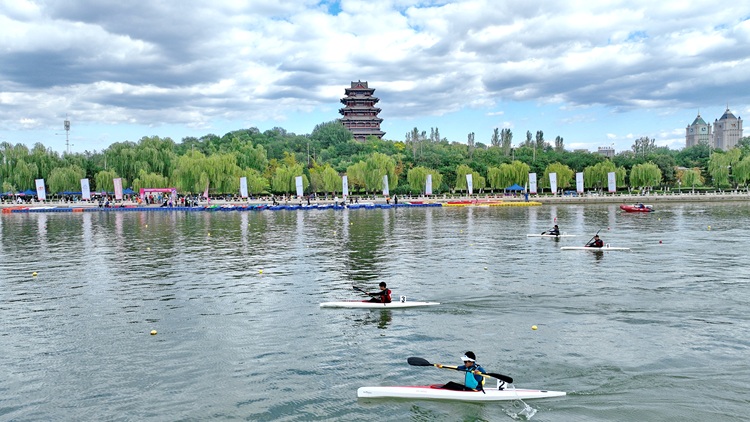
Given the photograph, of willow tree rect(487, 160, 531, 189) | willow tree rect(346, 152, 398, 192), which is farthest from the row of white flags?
willow tree rect(346, 152, 398, 192)

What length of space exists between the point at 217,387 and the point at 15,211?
285ft

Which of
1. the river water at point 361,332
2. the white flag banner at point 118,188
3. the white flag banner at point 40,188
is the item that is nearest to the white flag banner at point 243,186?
the white flag banner at point 118,188

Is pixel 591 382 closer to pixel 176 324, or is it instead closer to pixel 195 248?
pixel 176 324

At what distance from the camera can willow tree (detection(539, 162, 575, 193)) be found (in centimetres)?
10206

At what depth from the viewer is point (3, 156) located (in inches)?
3836

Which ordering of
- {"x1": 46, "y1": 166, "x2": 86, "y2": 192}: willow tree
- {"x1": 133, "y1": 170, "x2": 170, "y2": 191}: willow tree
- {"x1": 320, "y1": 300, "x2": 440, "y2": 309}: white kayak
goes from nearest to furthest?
{"x1": 320, "y1": 300, "x2": 440, "y2": 309}: white kayak → {"x1": 133, "y1": 170, "x2": 170, "y2": 191}: willow tree → {"x1": 46, "y1": 166, "x2": 86, "y2": 192}: willow tree

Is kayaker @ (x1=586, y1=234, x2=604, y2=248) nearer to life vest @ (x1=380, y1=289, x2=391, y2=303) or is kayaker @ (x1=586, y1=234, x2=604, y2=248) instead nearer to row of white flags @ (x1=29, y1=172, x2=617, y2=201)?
life vest @ (x1=380, y1=289, x2=391, y2=303)

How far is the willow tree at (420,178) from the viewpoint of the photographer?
102 meters

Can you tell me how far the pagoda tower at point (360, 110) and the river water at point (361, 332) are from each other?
147071 mm

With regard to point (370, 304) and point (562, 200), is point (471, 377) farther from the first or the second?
point (562, 200)

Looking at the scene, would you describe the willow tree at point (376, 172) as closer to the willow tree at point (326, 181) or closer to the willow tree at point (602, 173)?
the willow tree at point (326, 181)

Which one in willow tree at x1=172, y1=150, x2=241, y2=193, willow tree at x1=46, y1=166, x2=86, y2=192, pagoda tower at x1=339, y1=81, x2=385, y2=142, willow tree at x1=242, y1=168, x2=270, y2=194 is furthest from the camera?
pagoda tower at x1=339, y1=81, x2=385, y2=142

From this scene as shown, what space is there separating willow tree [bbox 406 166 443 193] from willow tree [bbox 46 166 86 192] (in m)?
57.4

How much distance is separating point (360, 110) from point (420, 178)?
8546 cm
